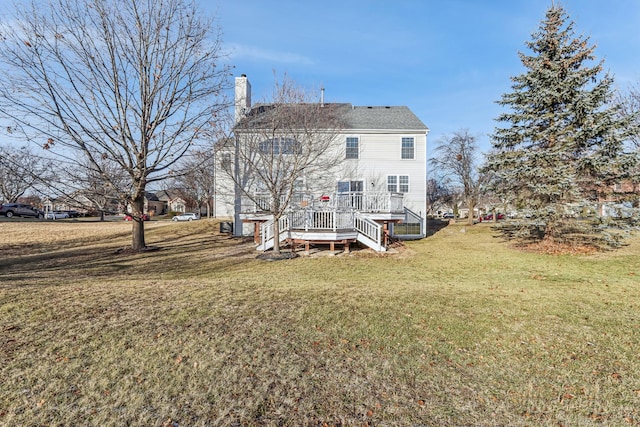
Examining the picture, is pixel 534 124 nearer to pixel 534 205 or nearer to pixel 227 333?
pixel 534 205

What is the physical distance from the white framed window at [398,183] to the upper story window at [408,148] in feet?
3.85

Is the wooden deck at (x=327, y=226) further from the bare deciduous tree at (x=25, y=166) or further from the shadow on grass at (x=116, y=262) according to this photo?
the bare deciduous tree at (x=25, y=166)

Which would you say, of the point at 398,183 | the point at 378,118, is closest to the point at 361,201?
the point at 398,183

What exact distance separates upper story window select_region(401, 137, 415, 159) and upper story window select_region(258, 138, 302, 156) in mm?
8505

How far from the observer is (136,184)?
1306 cm

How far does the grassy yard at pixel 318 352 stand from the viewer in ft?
9.08

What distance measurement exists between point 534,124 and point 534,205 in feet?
11.8

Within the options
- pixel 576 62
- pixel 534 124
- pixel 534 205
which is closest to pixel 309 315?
pixel 534 205

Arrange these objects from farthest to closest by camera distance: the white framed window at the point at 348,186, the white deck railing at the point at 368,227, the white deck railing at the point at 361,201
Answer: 1. the white framed window at the point at 348,186
2. the white deck railing at the point at 361,201
3. the white deck railing at the point at 368,227

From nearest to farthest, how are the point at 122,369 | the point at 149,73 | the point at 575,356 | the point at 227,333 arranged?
the point at 122,369 < the point at 575,356 < the point at 227,333 < the point at 149,73

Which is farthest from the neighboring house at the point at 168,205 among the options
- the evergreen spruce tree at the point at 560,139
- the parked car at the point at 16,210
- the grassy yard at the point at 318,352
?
the grassy yard at the point at 318,352

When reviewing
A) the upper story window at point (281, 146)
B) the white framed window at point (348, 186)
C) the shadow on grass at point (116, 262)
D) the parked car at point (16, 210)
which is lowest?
the shadow on grass at point (116, 262)

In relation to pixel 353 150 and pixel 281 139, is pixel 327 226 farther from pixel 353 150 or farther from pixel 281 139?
pixel 353 150

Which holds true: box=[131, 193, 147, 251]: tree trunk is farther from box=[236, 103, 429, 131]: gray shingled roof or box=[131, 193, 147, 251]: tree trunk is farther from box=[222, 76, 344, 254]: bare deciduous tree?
box=[236, 103, 429, 131]: gray shingled roof
